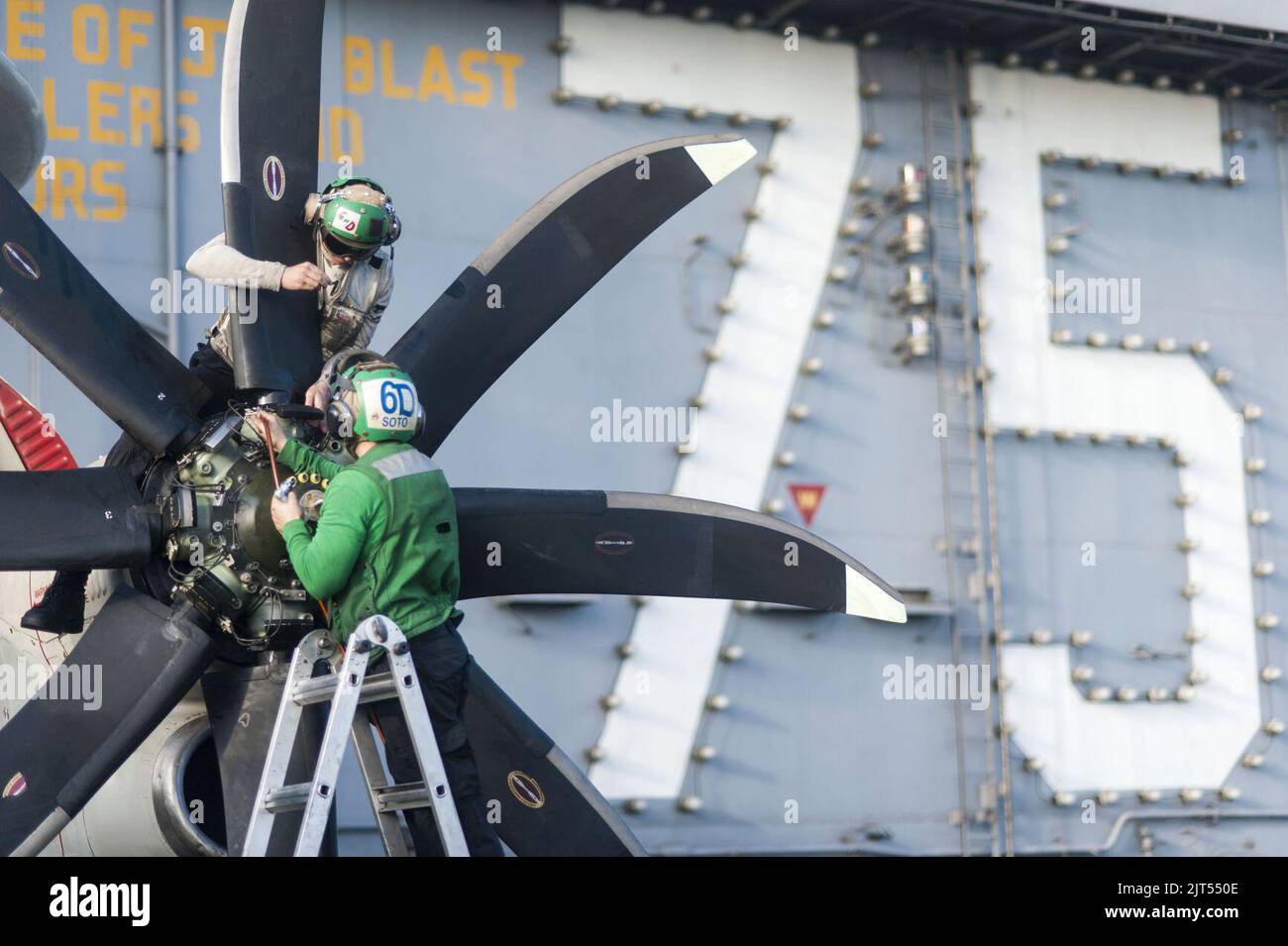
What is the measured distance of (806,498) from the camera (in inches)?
471

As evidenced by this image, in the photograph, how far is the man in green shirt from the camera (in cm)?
607

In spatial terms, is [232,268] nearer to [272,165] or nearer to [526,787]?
[272,165]

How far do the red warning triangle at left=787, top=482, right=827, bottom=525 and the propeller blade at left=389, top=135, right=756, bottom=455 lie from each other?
457 cm

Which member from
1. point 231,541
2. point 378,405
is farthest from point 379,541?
point 231,541

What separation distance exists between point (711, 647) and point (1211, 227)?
→ 6065 mm

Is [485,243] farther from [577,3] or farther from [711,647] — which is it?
[711,647]

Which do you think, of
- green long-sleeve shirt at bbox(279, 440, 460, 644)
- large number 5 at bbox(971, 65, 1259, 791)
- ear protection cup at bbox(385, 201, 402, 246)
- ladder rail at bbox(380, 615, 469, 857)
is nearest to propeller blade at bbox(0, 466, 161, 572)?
green long-sleeve shirt at bbox(279, 440, 460, 644)

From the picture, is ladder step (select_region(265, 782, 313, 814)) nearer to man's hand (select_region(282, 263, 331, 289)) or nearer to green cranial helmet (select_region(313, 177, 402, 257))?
man's hand (select_region(282, 263, 331, 289))

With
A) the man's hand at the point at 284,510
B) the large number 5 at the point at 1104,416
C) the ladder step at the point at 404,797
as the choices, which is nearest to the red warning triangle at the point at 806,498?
the large number 5 at the point at 1104,416

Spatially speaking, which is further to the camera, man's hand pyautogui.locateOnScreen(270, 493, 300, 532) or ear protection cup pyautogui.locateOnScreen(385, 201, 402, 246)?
ear protection cup pyautogui.locateOnScreen(385, 201, 402, 246)

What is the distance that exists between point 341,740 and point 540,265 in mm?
2630

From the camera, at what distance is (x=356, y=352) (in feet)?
22.3

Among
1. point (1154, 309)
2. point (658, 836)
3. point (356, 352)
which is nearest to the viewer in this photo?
point (356, 352)
